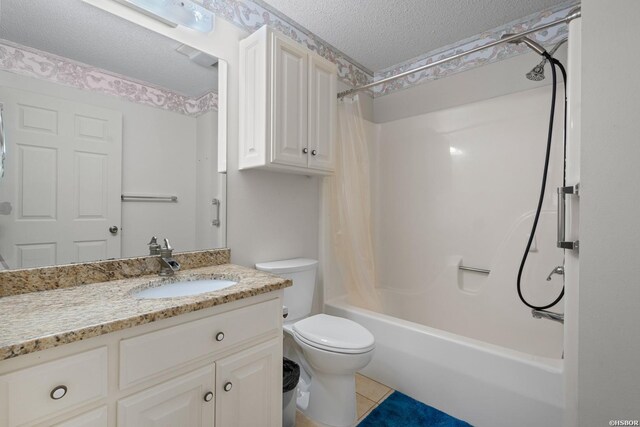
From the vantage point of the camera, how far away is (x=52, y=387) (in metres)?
0.70

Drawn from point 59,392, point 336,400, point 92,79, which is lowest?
point 336,400

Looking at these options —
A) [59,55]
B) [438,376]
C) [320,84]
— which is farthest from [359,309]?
[59,55]

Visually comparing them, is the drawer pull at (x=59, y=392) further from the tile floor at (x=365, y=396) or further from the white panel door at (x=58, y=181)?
the tile floor at (x=365, y=396)

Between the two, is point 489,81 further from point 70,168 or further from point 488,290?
point 70,168

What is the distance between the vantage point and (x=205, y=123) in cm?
159

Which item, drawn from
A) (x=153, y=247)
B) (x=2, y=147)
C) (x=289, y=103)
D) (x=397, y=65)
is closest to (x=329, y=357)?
(x=153, y=247)

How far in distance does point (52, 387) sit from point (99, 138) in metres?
0.96

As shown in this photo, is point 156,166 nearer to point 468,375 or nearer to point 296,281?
point 296,281

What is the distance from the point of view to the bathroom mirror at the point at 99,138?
1.08 metres

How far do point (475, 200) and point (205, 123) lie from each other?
193 centimetres

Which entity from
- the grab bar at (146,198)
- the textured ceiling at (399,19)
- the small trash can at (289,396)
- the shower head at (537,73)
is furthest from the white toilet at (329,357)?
the shower head at (537,73)

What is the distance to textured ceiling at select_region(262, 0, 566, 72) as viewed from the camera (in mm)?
1826

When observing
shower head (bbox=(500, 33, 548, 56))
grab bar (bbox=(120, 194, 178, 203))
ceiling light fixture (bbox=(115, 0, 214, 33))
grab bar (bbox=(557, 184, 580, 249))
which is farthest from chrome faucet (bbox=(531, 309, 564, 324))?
ceiling light fixture (bbox=(115, 0, 214, 33))

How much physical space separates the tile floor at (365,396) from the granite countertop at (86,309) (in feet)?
2.91
